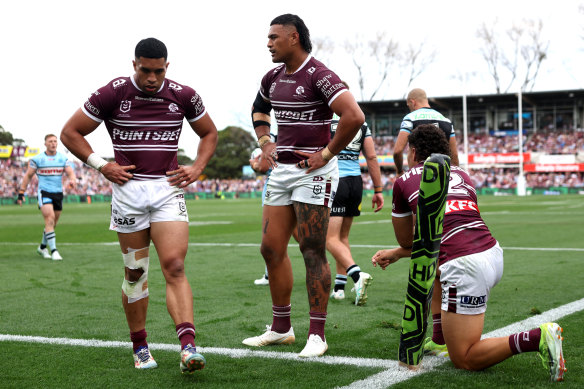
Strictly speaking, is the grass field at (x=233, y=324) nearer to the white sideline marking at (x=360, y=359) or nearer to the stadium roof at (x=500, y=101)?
the white sideline marking at (x=360, y=359)

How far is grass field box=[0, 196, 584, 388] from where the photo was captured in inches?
159

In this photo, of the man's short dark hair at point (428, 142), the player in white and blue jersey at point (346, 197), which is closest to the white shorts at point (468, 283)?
the man's short dark hair at point (428, 142)

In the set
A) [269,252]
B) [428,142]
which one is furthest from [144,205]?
[428,142]

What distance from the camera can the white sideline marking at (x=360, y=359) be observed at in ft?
12.9

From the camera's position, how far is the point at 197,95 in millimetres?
4688

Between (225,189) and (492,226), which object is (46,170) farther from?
(225,189)

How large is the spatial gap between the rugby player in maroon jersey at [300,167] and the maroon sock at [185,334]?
0.88 m

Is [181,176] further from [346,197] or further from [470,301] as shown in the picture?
[346,197]

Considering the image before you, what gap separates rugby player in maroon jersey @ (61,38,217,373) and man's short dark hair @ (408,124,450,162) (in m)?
1.51

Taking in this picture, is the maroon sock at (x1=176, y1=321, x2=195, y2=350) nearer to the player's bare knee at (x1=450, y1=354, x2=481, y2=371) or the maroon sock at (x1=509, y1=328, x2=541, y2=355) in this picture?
the player's bare knee at (x1=450, y1=354, x2=481, y2=371)

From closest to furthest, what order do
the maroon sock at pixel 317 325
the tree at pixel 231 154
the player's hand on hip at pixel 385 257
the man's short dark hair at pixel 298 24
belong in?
the player's hand on hip at pixel 385 257
the maroon sock at pixel 317 325
the man's short dark hair at pixel 298 24
the tree at pixel 231 154

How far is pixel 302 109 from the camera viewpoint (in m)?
4.94

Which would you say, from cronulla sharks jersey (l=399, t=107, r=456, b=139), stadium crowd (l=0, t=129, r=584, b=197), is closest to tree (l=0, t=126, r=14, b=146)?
stadium crowd (l=0, t=129, r=584, b=197)

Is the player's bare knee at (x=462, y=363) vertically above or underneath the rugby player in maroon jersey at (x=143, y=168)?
underneath
